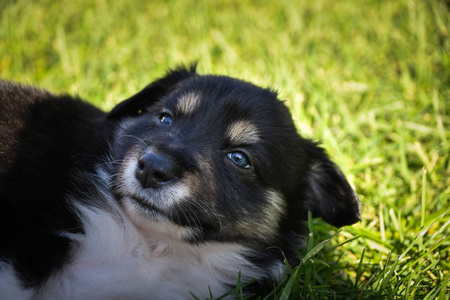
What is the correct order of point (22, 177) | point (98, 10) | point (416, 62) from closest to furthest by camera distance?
point (22, 177)
point (416, 62)
point (98, 10)

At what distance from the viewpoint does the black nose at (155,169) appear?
100 inches

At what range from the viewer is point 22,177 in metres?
2.85

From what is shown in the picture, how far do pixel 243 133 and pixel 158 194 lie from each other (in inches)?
30.6

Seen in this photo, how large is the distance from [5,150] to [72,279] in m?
0.95

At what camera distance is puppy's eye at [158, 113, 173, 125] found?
3.28 meters

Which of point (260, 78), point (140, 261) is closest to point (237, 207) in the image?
point (140, 261)

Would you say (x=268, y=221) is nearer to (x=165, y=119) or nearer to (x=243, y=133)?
(x=243, y=133)

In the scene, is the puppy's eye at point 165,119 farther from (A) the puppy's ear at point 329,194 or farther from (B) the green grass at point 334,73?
(B) the green grass at point 334,73

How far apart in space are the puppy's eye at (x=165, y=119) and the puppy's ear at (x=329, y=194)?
45.1 inches

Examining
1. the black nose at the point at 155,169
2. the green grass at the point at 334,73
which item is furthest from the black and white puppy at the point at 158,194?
the green grass at the point at 334,73

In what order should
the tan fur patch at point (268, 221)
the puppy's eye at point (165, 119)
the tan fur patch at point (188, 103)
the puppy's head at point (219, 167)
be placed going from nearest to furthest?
the puppy's head at point (219, 167), the tan fur patch at point (268, 221), the tan fur patch at point (188, 103), the puppy's eye at point (165, 119)

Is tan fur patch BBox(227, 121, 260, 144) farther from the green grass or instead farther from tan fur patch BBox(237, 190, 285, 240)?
the green grass

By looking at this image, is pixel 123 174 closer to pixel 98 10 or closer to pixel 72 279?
pixel 72 279

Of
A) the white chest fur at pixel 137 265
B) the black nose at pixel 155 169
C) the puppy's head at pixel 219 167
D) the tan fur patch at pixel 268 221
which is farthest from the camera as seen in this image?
the tan fur patch at pixel 268 221
